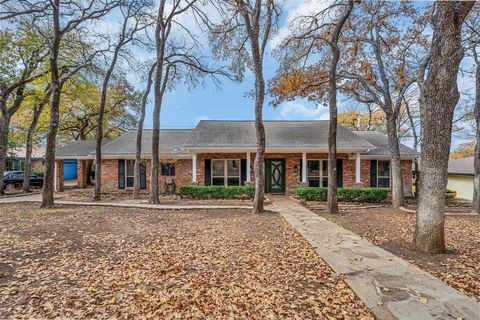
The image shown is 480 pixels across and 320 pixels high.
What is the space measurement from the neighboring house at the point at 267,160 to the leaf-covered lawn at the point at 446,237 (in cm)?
510

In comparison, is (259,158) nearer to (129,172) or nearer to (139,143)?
(139,143)

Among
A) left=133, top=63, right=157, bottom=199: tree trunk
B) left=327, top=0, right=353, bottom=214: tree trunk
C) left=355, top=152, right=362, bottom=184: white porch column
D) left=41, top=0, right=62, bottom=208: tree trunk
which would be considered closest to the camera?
left=327, top=0, right=353, bottom=214: tree trunk

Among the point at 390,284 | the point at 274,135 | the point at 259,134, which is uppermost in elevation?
the point at 274,135

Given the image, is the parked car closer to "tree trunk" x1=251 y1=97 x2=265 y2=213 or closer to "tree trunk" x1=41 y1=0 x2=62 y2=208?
"tree trunk" x1=41 y1=0 x2=62 y2=208

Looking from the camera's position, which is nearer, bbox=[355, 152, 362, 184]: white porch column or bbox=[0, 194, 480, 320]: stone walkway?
bbox=[0, 194, 480, 320]: stone walkway

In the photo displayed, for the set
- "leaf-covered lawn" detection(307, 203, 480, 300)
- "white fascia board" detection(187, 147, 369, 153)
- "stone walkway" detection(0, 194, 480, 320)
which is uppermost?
"white fascia board" detection(187, 147, 369, 153)

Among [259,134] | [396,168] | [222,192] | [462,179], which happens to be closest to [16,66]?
[222,192]

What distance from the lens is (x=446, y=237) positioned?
6043 millimetres

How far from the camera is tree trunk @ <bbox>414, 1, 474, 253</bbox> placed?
14.8ft

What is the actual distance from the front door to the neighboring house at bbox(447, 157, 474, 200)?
14270 millimetres

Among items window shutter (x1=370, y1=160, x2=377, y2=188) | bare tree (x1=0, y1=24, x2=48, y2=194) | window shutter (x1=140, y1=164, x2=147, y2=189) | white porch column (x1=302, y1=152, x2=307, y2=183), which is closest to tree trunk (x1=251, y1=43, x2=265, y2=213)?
white porch column (x1=302, y1=152, x2=307, y2=183)

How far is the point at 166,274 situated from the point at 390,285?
323 cm

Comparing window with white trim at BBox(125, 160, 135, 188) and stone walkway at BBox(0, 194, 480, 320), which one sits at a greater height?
window with white trim at BBox(125, 160, 135, 188)

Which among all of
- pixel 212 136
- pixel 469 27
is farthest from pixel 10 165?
pixel 469 27
